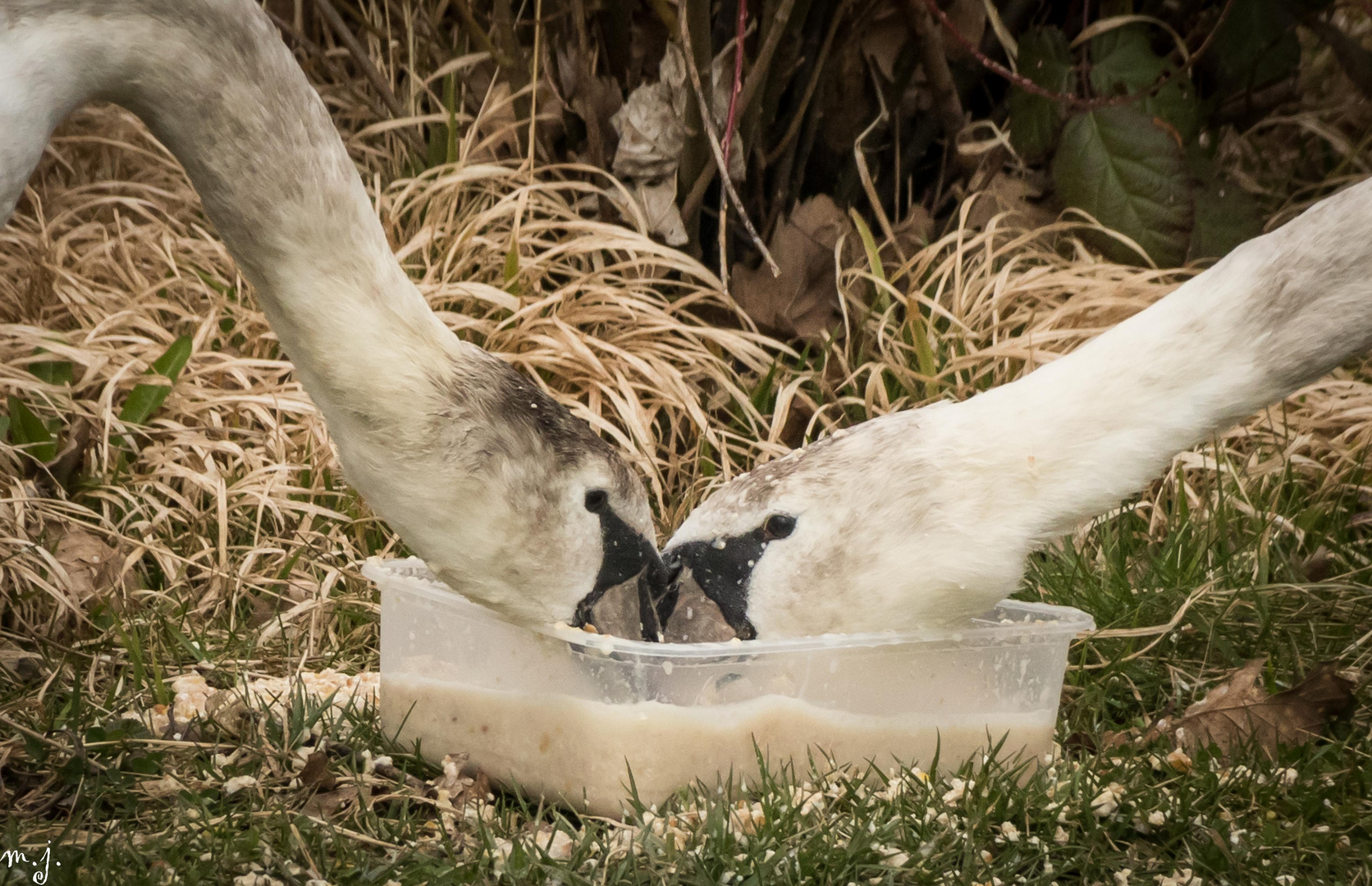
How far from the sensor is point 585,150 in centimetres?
490

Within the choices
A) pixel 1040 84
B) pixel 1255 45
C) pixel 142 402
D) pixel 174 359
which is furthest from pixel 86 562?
pixel 1255 45

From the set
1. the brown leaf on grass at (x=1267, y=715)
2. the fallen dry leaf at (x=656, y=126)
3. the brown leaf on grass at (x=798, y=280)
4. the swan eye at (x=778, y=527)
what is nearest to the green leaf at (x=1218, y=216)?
the brown leaf on grass at (x=798, y=280)

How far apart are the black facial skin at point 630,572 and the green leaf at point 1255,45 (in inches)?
128

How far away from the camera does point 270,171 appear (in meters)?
2.04

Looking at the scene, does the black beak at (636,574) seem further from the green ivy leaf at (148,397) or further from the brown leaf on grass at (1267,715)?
the green ivy leaf at (148,397)

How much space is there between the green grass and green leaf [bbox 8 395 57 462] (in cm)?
76

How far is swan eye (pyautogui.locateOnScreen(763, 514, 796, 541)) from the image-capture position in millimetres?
2271

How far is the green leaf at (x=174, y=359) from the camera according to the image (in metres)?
3.96

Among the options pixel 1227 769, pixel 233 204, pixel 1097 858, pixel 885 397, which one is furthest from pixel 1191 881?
pixel 885 397

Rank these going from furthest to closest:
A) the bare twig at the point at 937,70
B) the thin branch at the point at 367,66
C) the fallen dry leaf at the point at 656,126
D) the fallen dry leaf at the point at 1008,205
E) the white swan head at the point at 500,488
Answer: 1. the fallen dry leaf at the point at 1008,205
2. the thin branch at the point at 367,66
3. the bare twig at the point at 937,70
4. the fallen dry leaf at the point at 656,126
5. the white swan head at the point at 500,488

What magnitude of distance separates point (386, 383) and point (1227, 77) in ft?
12.1

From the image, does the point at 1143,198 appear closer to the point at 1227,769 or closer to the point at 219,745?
the point at 1227,769

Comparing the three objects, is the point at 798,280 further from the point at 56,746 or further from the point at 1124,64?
the point at 56,746

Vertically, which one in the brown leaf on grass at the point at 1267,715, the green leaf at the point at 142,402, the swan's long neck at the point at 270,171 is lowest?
the brown leaf on grass at the point at 1267,715
